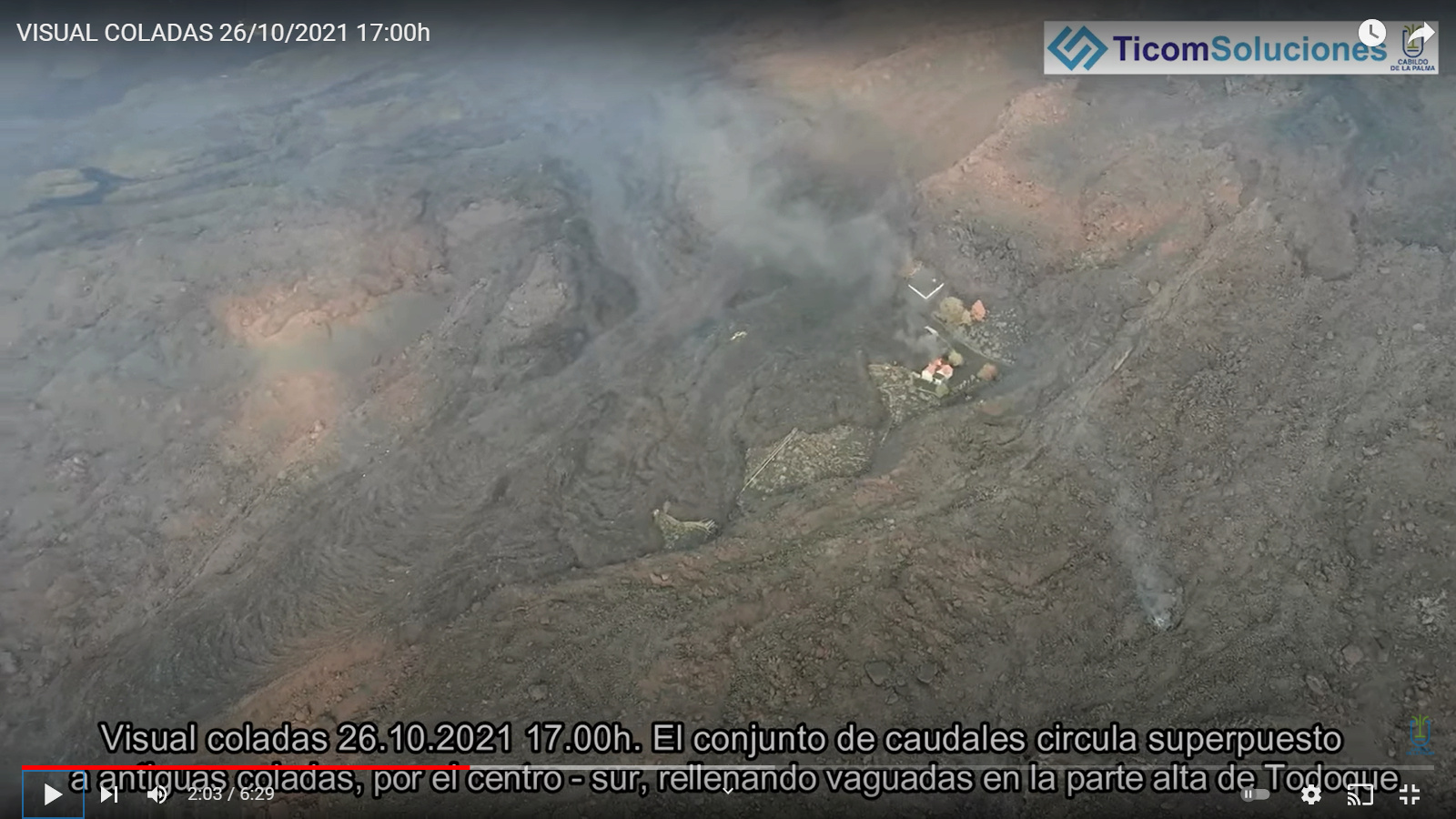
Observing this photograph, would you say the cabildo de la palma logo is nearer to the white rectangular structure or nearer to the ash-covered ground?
the white rectangular structure

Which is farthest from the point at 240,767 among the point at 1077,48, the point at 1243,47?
the point at 1243,47

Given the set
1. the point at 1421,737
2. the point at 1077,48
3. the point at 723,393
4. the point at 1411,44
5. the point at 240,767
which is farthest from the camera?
the point at 1077,48

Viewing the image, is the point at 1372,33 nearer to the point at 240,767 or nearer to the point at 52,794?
the point at 240,767

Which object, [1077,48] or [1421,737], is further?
[1077,48]

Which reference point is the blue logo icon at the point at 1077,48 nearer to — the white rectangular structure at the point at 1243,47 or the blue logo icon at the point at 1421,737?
the white rectangular structure at the point at 1243,47

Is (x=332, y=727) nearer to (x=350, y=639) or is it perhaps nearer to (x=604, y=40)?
(x=350, y=639)

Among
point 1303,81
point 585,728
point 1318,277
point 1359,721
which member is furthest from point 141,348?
point 1303,81
